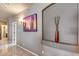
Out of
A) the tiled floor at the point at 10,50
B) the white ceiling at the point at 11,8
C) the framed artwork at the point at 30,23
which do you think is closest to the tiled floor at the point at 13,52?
the tiled floor at the point at 10,50

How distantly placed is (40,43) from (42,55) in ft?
0.82

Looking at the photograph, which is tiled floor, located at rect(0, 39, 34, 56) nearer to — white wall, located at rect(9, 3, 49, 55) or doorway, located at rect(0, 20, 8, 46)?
doorway, located at rect(0, 20, 8, 46)

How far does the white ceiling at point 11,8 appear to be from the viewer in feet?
6.23

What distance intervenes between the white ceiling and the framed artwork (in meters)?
0.22

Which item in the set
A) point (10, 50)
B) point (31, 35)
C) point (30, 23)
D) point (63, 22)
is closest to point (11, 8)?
point (30, 23)

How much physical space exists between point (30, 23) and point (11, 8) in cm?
48

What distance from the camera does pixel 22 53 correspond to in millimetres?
2020

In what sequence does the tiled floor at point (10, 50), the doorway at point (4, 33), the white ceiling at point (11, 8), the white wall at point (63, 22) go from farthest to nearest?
the doorway at point (4, 33), the tiled floor at point (10, 50), the white ceiling at point (11, 8), the white wall at point (63, 22)

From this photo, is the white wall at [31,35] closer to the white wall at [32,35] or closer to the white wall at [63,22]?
the white wall at [32,35]

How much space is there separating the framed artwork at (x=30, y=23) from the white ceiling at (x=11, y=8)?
0.72 feet

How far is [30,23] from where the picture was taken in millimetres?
2111

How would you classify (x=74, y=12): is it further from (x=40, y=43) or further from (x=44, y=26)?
(x=40, y=43)

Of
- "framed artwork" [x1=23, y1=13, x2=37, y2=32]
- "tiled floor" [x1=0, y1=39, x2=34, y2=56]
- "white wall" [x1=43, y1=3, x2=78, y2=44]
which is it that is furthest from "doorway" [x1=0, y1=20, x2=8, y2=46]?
"white wall" [x1=43, y1=3, x2=78, y2=44]

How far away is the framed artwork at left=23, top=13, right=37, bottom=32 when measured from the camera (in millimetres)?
2072
